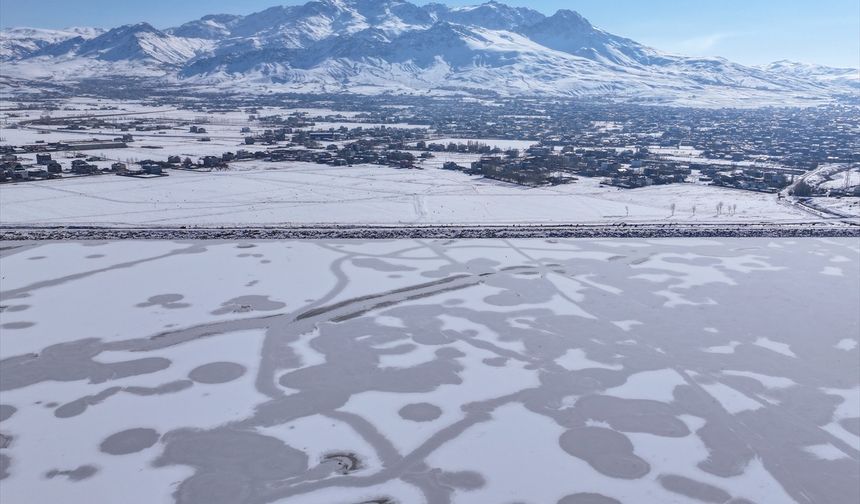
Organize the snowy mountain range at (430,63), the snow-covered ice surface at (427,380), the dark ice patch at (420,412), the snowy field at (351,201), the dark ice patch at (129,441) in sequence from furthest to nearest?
the snowy mountain range at (430,63), the snowy field at (351,201), the dark ice patch at (420,412), the dark ice patch at (129,441), the snow-covered ice surface at (427,380)

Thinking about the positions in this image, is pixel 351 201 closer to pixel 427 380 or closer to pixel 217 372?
pixel 217 372

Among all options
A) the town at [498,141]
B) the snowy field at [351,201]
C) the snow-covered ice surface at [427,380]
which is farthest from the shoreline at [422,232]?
the town at [498,141]

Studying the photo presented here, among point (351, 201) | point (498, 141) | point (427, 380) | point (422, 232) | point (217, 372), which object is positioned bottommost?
point (427, 380)

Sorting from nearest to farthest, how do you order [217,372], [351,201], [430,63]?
[217,372] < [351,201] < [430,63]

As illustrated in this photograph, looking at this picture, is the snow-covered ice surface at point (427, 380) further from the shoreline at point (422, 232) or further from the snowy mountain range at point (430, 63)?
the snowy mountain range at point (430, 63)

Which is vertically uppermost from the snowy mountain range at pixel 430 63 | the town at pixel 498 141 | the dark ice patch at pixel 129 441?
the snowy mountain range at pixel 430 63

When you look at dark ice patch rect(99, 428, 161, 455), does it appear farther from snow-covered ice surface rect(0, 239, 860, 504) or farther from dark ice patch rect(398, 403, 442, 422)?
dark ice patch rect(398, 403, 442, 422)

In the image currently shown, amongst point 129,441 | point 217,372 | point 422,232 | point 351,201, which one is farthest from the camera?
point 351,201

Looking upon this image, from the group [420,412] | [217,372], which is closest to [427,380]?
[420,412]
